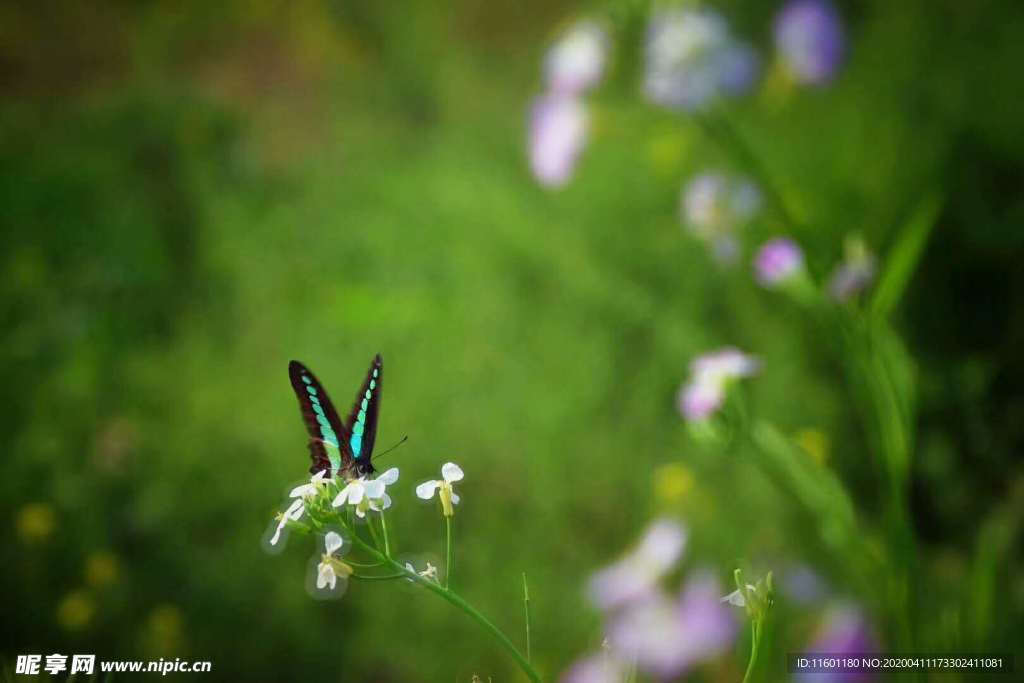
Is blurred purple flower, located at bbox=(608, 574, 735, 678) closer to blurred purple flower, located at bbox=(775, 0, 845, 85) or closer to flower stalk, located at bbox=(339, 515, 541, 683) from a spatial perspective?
flower stalk, located at bbox=(339, 515, 541, 683)

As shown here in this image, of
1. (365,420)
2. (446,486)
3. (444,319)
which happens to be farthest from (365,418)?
(444,319)

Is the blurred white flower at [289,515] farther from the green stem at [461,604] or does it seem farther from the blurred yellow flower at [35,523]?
the blurred yellow flower at [35,523]

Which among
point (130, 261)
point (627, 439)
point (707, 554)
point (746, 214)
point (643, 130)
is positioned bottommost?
point (707, 554)

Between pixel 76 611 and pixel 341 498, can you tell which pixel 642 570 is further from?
pixel 76 611

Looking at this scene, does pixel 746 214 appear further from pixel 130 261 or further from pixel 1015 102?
pixel 130 261

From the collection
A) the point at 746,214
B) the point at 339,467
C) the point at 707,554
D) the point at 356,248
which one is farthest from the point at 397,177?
the point at 339,467

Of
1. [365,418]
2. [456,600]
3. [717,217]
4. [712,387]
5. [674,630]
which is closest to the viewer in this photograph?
[456,600]

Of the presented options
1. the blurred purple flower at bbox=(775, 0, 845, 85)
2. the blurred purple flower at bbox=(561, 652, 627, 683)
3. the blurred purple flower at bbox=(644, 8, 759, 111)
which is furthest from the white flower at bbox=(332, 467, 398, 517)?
the blurred purple flower at bbox=(775, 0, 845, 85)
